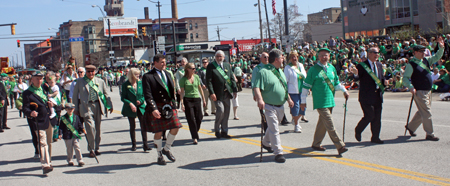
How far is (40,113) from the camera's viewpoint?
695 cm

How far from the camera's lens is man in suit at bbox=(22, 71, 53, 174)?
6.80 meters

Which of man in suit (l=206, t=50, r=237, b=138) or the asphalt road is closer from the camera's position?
the asphalt road

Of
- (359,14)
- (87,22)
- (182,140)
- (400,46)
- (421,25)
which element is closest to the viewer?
(182,140)

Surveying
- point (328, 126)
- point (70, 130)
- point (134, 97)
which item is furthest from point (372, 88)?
point (70, 130)

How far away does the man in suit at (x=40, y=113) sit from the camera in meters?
6.80

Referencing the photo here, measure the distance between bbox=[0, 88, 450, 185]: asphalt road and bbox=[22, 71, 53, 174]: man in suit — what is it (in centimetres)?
34

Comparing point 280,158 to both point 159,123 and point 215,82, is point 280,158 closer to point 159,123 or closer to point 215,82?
point 159,123

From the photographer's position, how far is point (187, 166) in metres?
6.78

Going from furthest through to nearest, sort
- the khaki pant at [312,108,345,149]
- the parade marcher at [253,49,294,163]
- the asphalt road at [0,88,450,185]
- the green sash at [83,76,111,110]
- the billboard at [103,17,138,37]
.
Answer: the billboard at [103,17,138,37] → the green sash at [83,76,111,110] → the khaki pant at [312,108,345,149] → the parade marcher at [253,49,294,163] → the asphalt road at [0,88,450,185]

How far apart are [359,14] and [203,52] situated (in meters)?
26.4

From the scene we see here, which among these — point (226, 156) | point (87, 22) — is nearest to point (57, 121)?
point (226, 156)

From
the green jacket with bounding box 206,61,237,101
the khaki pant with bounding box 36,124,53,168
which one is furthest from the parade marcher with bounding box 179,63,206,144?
the khaki pant with bounding box 36,124,53,168

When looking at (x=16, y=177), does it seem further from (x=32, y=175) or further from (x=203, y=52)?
(x=203, y=52)

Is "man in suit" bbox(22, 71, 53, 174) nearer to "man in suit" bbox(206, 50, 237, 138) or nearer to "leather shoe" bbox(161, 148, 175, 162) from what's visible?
"leather shoe" bbox(161, 148, 175, 162)
